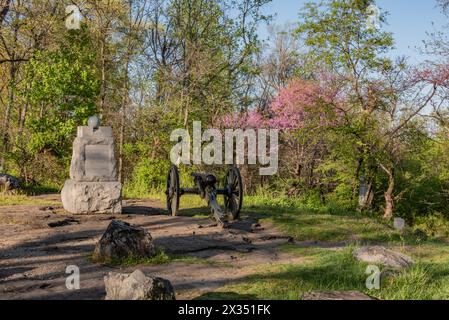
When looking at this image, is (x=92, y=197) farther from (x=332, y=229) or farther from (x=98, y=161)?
(x=332, y=229)

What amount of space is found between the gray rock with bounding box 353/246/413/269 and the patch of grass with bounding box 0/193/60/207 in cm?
808

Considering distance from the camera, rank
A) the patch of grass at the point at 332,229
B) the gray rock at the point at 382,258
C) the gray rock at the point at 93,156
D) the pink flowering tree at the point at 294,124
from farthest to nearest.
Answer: the pink flowering tree at the point at 294,124 → the gray rock at the point at 93,156 → the patch of grass at the point at 332,229 → the gray rock at the point at 382,258

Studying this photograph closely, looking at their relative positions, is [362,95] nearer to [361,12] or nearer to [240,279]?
[361,12]

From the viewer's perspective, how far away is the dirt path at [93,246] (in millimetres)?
5398

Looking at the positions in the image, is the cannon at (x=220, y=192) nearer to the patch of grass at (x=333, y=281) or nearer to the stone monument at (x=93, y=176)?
the stone monument at (x=93, y=176)

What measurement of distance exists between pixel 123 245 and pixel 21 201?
277 inches

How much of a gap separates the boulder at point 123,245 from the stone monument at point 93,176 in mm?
4056

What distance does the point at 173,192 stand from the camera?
11.0 meters

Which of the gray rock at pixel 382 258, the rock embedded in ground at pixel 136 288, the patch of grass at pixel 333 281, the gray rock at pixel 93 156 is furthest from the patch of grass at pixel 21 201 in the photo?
the rock embedded in ground at pixel 136 288

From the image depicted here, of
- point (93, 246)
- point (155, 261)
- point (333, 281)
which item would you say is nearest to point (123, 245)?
point (155, 261)

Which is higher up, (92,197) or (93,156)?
(93,156)

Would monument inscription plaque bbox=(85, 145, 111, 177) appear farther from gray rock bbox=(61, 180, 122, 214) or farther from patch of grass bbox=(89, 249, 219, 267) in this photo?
patch of grass bbox=(89, 249, 219, 267)

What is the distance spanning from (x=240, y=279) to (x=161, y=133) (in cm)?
1260
